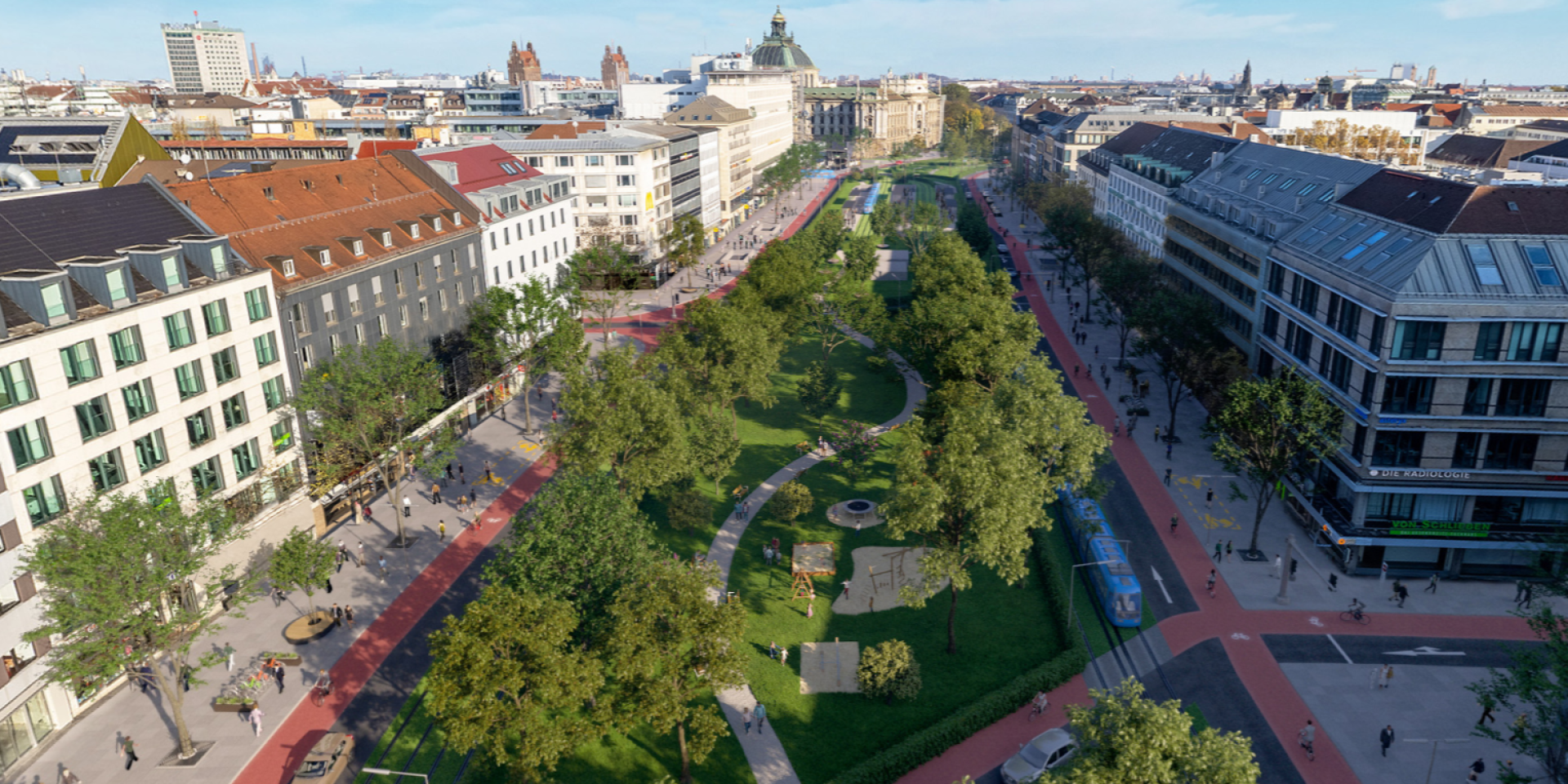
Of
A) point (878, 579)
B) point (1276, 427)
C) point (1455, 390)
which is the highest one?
point (1455, 390)

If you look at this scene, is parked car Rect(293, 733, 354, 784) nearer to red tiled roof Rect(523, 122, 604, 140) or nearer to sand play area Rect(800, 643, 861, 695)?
sand play area Rect(800, 643, 861, 695)

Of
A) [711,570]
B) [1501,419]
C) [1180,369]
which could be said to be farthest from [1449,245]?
[711,570]

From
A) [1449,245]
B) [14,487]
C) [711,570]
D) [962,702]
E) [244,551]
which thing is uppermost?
[1449,245]

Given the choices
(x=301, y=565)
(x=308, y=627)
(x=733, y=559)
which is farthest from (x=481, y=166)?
(x=308, y=627)

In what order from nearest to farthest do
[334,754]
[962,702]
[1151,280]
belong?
[334,754]
[962,702]
[1151,280]

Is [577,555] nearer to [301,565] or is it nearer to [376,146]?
[301,565]

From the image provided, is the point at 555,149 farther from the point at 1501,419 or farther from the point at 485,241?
the point at 1501,419
